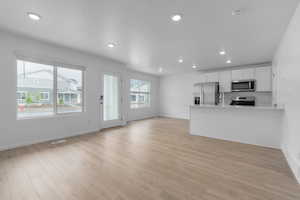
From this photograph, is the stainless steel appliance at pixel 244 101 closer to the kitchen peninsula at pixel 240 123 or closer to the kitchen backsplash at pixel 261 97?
the kitchen backsplash at pixel 261 97

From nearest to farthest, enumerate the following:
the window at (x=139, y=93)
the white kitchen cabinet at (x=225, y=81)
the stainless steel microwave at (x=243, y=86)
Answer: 1. the stainless steel microwave at (x=243, y=86)
2. the white kitchen cabinet at (x=225, y=81)
3. the window at (x=139, y=93)

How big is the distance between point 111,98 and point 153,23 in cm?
346

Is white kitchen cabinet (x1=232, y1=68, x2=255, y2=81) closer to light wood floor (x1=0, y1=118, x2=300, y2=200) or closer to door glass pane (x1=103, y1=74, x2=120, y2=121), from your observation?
light wood floor (x1=0, y1=118, x2=300, y2=200)

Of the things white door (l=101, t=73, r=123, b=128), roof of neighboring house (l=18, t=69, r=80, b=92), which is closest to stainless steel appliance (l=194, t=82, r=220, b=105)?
white door (l=101, t=73, r=123, b=128)

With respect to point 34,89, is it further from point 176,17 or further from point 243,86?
point 243,86

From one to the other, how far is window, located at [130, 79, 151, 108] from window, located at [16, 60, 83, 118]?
306cm

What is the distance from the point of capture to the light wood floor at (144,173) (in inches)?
63.7

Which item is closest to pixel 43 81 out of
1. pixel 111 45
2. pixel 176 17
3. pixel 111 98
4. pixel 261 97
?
pixel 111 45

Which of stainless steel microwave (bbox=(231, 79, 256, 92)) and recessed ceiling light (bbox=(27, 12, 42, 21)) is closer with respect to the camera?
recessed ceiling light (bbox=(27, 12, 42, 21))

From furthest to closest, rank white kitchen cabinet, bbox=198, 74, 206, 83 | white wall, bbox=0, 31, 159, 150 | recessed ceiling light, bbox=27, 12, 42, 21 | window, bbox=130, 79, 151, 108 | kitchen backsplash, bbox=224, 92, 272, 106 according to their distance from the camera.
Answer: window, bbox=130, 79, 151, 108 < white kitchen cabinet, bbox=198, 74, 206, 83 < kitchen backsplash, bbox=224, 92, 272, 106 < white wall, bbox=0, 31, 159, 150 < recessed ceiling light, bbox=27, 12, 42, 21

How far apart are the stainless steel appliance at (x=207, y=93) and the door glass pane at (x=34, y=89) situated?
227 inches

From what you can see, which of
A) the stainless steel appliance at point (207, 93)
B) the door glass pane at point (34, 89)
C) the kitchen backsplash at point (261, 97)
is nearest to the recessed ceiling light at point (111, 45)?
the door glass pane at point (34, 89)

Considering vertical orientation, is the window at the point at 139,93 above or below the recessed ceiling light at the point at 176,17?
below

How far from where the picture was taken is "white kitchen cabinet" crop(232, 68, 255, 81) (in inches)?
197
